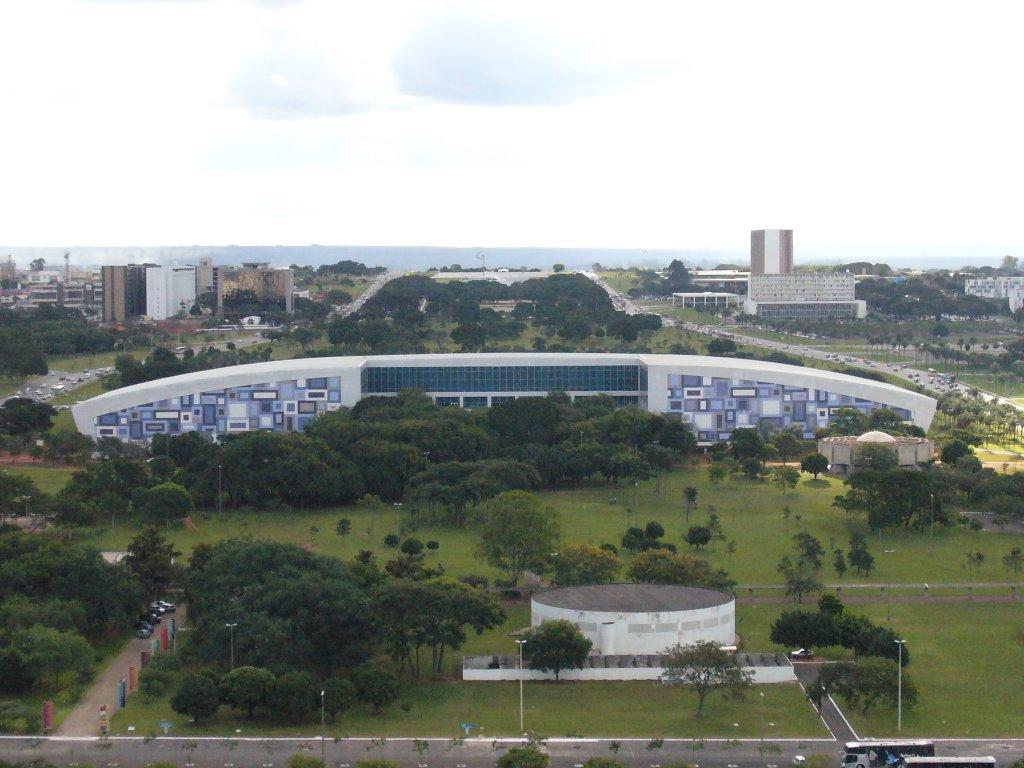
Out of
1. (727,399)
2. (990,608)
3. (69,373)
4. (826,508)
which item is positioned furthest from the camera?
(69,373)

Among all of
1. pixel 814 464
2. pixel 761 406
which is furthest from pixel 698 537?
pixel 761 406

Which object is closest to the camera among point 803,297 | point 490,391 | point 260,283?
point 490,391

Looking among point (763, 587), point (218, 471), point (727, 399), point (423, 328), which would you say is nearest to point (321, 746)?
point (763, 587)

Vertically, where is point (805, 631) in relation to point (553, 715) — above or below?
above

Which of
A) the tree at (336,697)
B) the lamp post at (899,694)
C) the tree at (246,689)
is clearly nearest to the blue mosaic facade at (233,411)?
the tree at (246,689)

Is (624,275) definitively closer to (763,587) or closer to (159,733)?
(763,587)

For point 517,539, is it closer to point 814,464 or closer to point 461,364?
point 814,464

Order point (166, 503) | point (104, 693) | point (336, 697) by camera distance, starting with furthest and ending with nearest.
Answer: point (166, 503) → point (104, 693) → point (336, 697)

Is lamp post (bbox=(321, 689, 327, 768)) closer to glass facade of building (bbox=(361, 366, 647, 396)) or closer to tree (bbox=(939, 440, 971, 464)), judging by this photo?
tree (bbox=(939, 440, 971, 464))
